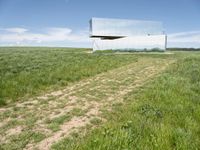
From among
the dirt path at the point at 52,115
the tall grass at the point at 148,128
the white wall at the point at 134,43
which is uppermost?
the white wall at the point at 134,43

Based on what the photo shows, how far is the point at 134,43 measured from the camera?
162 ft

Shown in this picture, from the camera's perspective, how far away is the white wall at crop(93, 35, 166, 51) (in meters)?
48.8

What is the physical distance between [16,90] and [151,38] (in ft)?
141

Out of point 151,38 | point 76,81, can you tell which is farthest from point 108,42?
point 76,81

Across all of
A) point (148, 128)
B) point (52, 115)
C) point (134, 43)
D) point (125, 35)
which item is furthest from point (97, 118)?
point (125, 35)

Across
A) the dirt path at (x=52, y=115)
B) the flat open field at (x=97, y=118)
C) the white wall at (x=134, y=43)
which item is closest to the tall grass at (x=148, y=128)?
the flat open field at (x=97, y=118)

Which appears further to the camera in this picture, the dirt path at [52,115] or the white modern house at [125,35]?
the white modern house at [125,35]

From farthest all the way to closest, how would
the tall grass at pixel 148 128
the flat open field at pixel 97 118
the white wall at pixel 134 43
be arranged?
the white wall at pixel 134 43 → the flat open field at pixel 97 118 → the tall grass at pixel 148 128

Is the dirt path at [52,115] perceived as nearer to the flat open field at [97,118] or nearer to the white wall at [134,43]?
the flat open field at [97,118]

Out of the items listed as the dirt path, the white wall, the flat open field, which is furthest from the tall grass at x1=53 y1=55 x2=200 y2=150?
the white wall

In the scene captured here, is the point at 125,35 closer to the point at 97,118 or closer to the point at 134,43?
the point at 134,43

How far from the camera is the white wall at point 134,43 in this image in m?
48.8

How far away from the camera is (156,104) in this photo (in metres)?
6.68

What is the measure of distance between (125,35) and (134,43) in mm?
6558
